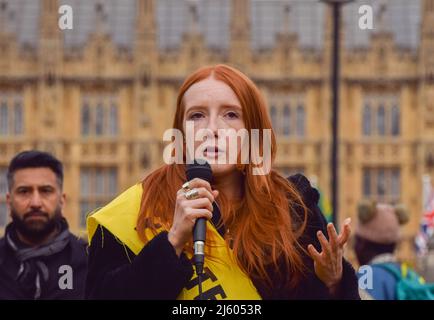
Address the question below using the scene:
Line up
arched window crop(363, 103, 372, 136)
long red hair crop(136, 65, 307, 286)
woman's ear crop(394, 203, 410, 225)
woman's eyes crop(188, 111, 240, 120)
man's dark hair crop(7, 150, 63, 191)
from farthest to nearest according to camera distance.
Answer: arched window crop(363, 103, 372, 136) < woman's ear crop(394, 203, 410, 225) < man's dark hair crop(7, 150, 63, 191) < woman's eyes crop(188, 111, 240, 120) < long red hair crop(136, 65, 307, 286)

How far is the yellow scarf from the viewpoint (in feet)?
9.53

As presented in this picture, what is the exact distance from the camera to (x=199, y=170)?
2.88 m

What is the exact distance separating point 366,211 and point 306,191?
2.40 m

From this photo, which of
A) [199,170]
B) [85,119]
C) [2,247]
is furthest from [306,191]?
[85,119]

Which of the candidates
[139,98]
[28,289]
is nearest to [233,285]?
[28,289]

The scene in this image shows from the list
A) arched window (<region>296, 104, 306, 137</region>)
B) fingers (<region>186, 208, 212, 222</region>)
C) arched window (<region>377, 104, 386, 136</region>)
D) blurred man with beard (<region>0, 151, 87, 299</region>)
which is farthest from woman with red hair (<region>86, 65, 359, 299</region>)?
arched window (<region>377, 104, 386, 136</region>)

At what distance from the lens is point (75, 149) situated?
97.5 ft

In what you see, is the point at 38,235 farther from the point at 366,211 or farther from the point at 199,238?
the point at 199,238

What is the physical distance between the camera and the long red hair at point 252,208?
9.75 feet

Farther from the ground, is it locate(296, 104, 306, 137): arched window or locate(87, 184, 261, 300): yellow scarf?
locate(296, 104, 306, 137): arched window

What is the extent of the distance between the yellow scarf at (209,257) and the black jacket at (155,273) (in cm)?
2

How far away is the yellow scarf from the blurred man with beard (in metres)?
1.53

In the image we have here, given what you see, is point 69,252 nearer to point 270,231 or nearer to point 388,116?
point 270,231

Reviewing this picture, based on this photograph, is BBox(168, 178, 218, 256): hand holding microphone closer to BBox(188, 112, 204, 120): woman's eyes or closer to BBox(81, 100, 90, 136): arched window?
BBox(188, 112, 204, 120): woman's eyes
